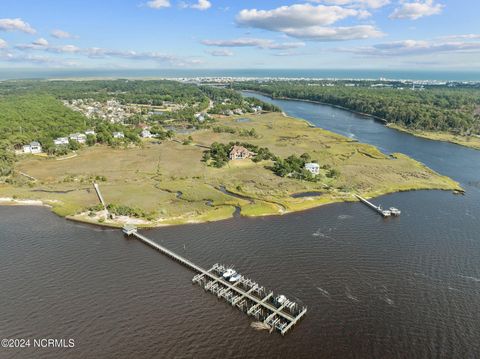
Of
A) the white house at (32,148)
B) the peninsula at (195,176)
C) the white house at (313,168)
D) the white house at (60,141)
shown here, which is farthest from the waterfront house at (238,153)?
the white house at (32,148)

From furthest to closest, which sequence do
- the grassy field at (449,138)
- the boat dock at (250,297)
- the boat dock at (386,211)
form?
the grassy field at (449,138) → the boat dock at (386,211) → the boat dock at (250,297)

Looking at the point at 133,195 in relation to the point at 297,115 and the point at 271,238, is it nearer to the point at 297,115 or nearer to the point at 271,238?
the point at 271,238

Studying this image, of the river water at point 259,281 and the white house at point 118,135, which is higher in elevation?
the white house at point 118,135

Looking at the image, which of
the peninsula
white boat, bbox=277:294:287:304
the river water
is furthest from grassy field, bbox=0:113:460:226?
white boat, bbox=277:294:287:304

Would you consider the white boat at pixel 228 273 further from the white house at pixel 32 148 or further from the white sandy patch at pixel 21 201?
the white house at pixel 32 148

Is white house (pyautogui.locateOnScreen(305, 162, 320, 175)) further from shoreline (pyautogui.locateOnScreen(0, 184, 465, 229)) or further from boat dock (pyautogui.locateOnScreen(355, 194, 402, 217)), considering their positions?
boat dock (pyautogui.locateOnScreen(355, 194, 402, 217))

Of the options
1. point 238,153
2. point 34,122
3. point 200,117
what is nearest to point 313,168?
point 238,153
